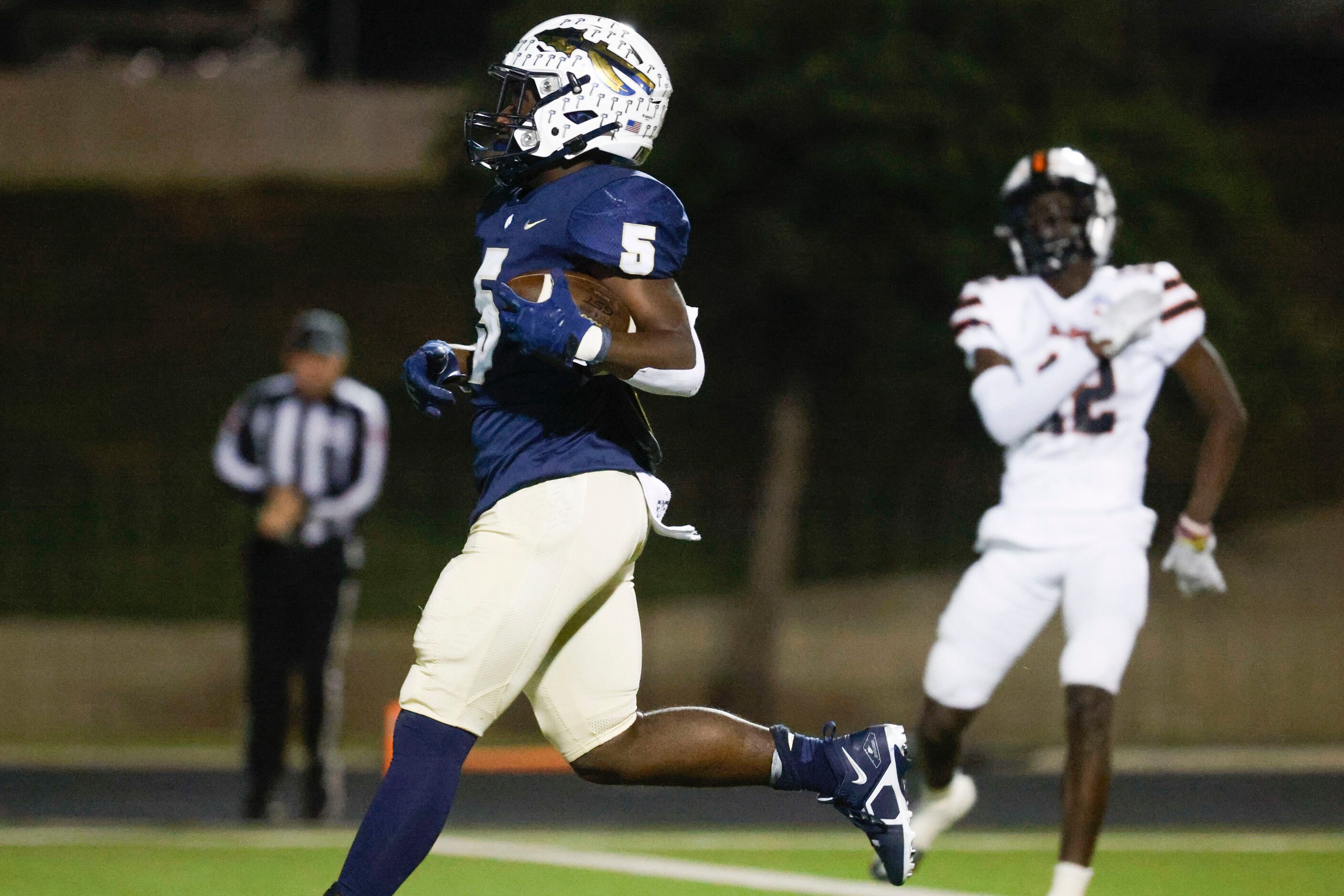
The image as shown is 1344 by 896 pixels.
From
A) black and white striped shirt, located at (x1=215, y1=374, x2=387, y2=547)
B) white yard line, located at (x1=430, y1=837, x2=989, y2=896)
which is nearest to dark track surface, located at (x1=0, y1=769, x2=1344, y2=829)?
white yard line, located at (x1=430, y1=837, x2=989, y2=896)

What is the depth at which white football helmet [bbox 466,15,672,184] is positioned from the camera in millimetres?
3793

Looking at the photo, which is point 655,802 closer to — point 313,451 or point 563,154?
point 313,451

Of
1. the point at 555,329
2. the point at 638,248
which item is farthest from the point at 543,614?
the point at 638,248

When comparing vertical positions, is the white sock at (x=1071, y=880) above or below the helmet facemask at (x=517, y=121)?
below

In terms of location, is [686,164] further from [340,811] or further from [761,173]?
[340,811]

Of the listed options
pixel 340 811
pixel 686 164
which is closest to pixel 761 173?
pixel 686 164

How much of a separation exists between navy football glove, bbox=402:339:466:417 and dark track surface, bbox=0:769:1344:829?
11.3 ft

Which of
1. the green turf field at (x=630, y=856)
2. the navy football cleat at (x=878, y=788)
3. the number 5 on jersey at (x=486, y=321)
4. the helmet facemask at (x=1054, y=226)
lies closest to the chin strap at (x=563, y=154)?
the number 5 on jersey at (x=486, y=321)

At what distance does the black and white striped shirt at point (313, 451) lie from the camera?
7082mm

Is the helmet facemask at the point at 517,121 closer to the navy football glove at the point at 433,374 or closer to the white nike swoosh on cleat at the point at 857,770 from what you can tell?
the navy football glove at the point at 433,374

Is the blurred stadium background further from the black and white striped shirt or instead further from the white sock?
the black and white striped shirt

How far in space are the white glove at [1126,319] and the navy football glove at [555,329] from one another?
1.59 meters

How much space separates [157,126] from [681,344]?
17487mm

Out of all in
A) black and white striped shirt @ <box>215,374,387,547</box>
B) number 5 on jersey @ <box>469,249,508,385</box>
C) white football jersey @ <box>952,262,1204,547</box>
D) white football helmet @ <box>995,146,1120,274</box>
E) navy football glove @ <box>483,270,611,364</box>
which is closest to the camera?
navy football glove @ <box>483,270,611,364</box>
